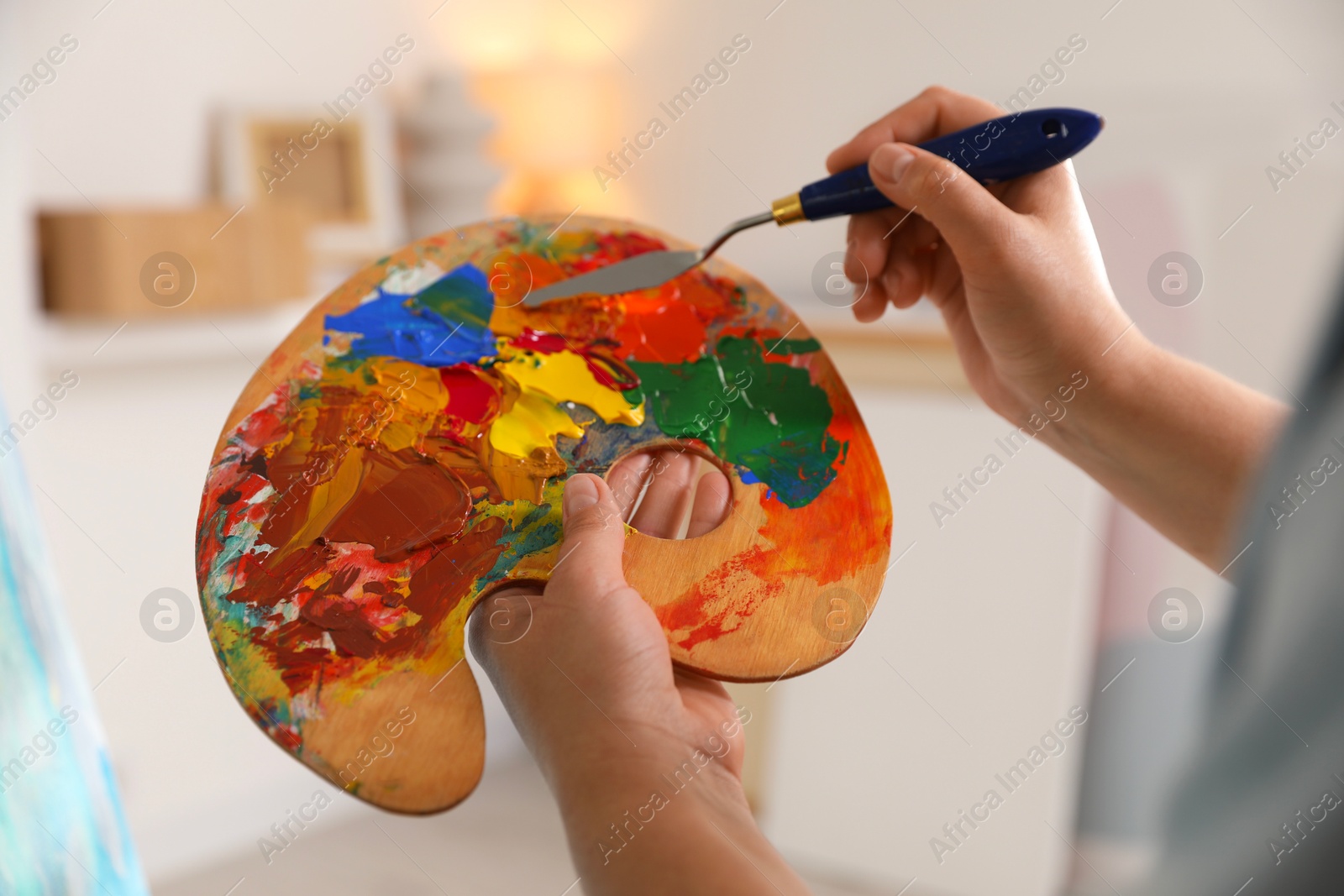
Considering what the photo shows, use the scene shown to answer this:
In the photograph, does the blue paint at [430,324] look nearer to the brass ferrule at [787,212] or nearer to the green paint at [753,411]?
the green paint at [753,411]

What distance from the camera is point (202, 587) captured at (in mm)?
700

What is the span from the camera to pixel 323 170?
2.24 metres

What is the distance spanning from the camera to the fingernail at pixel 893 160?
0.79 m

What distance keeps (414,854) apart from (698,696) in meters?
1.72

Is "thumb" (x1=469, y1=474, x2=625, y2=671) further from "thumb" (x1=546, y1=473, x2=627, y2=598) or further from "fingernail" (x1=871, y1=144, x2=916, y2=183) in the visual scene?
"fingernail" (x1=871, y1=144, x2=916, y2=183)

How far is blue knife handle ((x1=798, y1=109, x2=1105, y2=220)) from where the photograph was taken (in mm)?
775

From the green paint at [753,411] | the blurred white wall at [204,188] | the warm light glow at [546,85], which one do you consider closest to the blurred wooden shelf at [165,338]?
the blurred white wall at [204,188]

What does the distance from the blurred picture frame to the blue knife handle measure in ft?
4.65

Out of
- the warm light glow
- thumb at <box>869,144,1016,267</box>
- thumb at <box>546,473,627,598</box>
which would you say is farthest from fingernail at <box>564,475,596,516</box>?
the warm light glow

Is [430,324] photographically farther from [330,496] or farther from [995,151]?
[995,151]

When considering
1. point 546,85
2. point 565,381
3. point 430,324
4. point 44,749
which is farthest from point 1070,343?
point 546,85

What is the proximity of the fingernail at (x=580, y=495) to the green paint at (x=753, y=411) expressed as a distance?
0.11 meters

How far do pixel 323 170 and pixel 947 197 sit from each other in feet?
6.00

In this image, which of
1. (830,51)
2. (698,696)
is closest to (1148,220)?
(830,51)
